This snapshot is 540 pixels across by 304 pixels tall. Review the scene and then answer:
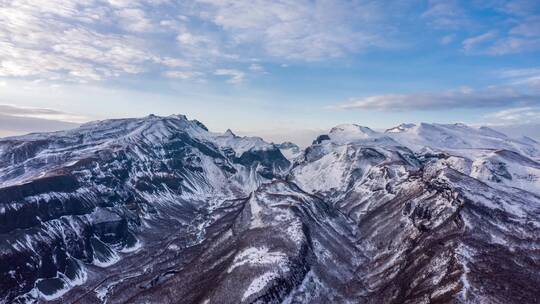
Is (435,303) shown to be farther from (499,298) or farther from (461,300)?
(499,298)

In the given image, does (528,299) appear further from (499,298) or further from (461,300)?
(461,300)

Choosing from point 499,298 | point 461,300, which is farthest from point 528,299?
point 461,300

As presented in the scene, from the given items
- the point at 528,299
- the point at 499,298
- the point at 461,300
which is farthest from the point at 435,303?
the point at 528,299

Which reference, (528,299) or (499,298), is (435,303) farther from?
(528,299)

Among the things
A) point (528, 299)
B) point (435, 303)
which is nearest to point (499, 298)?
point (528, 299)

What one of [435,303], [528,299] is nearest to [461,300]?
[435,303]
